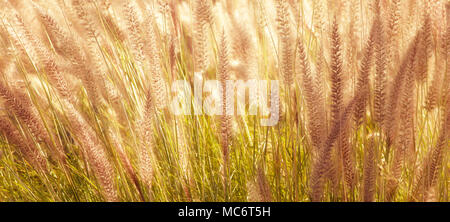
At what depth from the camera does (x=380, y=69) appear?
819 mm

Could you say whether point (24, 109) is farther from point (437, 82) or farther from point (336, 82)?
point (437, 82)

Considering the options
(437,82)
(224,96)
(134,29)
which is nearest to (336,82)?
(224,96)

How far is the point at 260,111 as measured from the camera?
1038 mm

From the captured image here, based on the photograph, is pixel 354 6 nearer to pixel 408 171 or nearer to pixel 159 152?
pixel 408 171

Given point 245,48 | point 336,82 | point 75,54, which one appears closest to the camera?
point 336,82

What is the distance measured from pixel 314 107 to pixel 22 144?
65 centimetres

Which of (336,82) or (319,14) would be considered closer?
(336,82)

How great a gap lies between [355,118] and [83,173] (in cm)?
72

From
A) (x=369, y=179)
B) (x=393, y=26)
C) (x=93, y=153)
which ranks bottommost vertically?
(x=369, y=179)

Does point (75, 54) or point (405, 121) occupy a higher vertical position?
point (75, 54)

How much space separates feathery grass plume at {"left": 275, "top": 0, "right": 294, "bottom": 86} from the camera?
841mm
